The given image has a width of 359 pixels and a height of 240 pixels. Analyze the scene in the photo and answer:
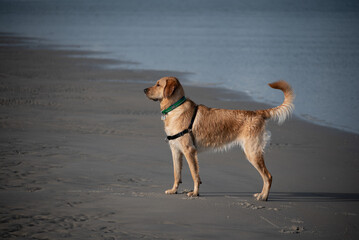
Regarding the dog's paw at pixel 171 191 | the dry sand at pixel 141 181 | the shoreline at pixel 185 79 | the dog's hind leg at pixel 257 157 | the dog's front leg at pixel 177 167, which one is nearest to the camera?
the dry sand at pixel 141 181

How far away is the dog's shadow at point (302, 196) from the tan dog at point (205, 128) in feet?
0.88

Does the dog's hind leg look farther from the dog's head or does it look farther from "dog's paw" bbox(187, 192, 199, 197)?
the dog's head

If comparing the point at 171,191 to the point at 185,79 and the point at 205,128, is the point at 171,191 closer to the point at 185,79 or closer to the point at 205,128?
the point at 205,128

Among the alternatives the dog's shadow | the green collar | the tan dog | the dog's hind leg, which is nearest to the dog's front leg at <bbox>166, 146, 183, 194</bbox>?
the tan dog

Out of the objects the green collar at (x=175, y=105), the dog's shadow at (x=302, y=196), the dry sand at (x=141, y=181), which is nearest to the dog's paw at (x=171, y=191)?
the dry sand at (x=141, y=181)

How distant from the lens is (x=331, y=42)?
145 feet

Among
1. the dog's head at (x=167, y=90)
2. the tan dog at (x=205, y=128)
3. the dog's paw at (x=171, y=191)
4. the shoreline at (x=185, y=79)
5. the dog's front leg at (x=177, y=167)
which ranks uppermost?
the shoreline at (x=185, y=79)

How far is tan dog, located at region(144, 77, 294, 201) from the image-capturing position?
7.07 meters

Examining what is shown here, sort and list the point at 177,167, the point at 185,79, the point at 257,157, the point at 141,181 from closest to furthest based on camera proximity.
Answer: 1. the point at 257,157
2. the point at 177,167
3. the point at 141,181
4. the point at 185,79

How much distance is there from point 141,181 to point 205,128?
4.35ft

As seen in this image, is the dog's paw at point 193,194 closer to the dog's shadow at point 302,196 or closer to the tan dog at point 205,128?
the tan dog at point 205,128

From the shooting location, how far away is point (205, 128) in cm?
722

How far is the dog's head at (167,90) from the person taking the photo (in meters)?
7.12

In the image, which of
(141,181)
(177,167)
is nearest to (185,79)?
(141,181)
